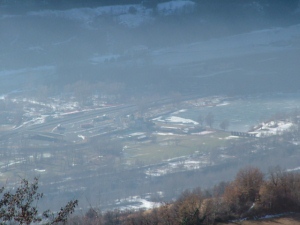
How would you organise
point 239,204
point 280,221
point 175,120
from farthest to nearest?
1. point 175,120
2. point 239,204
3. point 280,221

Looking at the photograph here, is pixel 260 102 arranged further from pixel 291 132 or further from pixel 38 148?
pixel 38 148

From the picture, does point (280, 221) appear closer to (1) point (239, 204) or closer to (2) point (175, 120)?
(1) point (239, 204)

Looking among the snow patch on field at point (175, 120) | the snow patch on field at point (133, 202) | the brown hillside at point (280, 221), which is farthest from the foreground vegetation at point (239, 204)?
the snow patch on field at point (175, 120)

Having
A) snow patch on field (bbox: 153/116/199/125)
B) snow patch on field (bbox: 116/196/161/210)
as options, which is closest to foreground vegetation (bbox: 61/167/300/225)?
snow patch on field (bbox: 116/196/161/210)

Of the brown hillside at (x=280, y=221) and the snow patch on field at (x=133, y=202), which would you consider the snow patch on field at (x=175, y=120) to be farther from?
the brown hillside at (x=280, y=221)

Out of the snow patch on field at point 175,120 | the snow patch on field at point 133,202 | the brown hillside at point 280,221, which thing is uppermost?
the snow patch on field at point 175,120

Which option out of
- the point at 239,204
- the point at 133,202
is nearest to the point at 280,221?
the point at 239,204

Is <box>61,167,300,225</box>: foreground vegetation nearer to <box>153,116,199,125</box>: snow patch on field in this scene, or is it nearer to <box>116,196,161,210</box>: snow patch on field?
<box>116,196,161,210</box>: snow patch on field

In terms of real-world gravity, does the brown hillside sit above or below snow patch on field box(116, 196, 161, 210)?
below

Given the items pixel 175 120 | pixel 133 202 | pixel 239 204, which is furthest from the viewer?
pixel 175 120

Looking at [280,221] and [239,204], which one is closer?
[280,221]

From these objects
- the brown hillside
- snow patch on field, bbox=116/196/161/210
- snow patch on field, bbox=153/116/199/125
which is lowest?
the brown hillside

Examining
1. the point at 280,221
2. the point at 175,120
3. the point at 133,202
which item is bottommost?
the point at 280,221
